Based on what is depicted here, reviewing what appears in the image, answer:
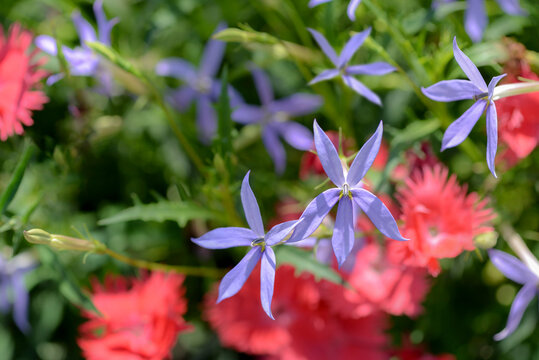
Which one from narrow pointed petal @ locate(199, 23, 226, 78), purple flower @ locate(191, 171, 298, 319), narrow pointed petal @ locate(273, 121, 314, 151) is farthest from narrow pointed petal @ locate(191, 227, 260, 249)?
narrow pointed petal @ locate(199, 23, 226, 78)

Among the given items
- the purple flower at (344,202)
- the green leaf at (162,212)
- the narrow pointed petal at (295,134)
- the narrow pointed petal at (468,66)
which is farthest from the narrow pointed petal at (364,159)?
the narrow pointed petal at (295,134)

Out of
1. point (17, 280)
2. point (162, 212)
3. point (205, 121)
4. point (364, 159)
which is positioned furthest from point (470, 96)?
point (17, 280)

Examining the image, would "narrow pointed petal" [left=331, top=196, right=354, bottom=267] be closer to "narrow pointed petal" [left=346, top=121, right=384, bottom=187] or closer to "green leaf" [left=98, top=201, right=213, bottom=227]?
"narrow pointed petal" [left=346, top=121, right=384, bottom=187]

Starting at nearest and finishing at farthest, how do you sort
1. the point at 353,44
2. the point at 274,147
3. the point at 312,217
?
1. the point at 312,217
2. the point at 353,44
3. the point at 274,147

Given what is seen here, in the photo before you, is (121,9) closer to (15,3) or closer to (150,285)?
(15,3)

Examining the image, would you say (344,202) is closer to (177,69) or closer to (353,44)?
(353,44)

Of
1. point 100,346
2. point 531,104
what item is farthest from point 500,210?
point 100,346
